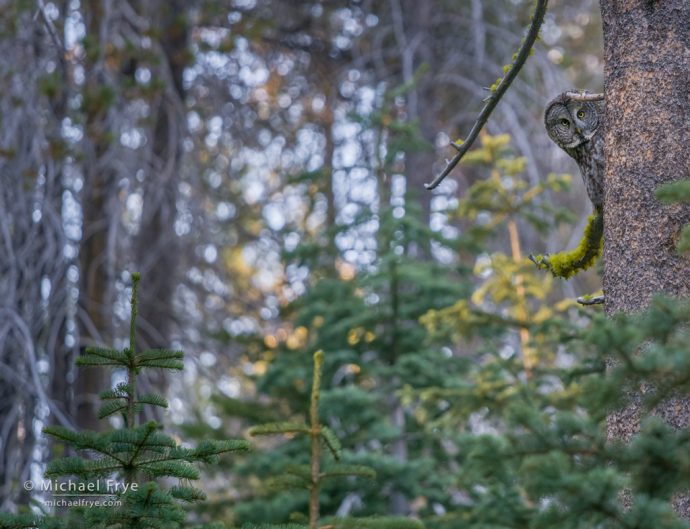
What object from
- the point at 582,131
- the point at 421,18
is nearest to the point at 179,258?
the point at 421,18

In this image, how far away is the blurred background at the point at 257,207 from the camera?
7.02m

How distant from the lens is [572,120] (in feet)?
12.8

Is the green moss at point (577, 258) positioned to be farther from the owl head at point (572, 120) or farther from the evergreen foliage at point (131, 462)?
the evergreen foliage at point (131, 462)

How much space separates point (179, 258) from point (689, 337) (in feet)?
25.9

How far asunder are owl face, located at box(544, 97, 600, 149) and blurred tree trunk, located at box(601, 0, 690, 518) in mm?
214

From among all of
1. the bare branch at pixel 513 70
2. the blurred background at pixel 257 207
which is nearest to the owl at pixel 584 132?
the bare branch at pixel 513 70

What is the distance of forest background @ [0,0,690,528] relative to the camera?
6.75 metres

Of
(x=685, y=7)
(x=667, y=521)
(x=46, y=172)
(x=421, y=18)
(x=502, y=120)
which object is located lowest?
(x=667, y=521)

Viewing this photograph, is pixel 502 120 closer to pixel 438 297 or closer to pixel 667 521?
pixel 438 297

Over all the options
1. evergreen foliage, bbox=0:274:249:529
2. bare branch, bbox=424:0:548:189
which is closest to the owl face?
bare branch, bbox=424:0:548:189

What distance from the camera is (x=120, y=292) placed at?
8.19 metres

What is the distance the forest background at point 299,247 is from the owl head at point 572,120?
153 centimetres

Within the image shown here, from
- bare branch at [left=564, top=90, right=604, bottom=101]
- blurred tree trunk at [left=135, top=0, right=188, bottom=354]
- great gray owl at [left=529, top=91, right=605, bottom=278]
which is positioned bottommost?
great gray owl at [left=529, top=91, right=605, bottom=278]

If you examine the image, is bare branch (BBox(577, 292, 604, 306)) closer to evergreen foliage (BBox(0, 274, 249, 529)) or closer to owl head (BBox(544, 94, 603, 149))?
owl head (BBox(544, 94, 603, 149))
